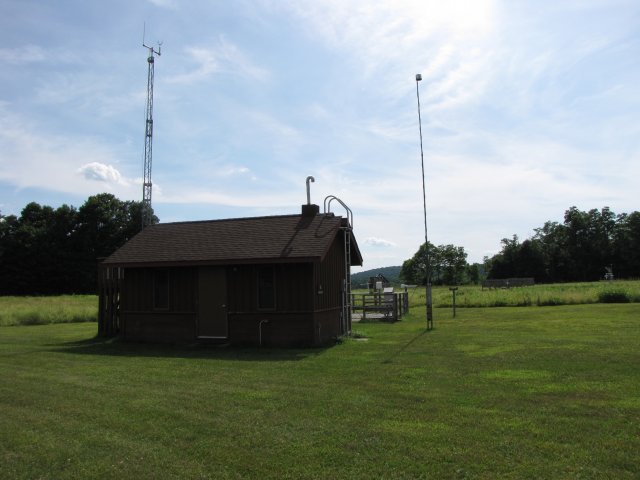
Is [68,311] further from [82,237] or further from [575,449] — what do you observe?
[82,237]

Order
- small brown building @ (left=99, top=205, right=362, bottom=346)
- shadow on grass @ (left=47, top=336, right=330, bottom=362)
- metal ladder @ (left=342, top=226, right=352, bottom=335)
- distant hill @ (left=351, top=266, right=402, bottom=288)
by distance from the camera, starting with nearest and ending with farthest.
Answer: shadow on grass @ (left=47, top=336, right=330, bottom=362)
small brown building @ (left=99, top=205, right=362, bottom=346)
metal ladder @ (left=342, top=226, right=352, bottom=335)
distant hill @ (left=351, top=266, right=402, bottom=288)

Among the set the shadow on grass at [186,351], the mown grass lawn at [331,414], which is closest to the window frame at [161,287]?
the shadow on grass at [186,351]

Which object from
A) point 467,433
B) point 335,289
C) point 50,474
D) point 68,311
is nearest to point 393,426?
point 467,433

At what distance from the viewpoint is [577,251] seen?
96500mm

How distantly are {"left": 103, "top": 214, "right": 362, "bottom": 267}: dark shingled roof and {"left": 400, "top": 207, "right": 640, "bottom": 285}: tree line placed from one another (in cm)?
6882

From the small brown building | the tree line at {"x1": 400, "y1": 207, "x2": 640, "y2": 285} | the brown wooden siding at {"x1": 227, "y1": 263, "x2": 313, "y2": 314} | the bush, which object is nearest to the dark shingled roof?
the small brown building

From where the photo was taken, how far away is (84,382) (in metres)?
9.23

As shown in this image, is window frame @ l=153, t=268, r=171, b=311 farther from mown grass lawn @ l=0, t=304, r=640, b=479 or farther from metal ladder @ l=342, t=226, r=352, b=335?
metal ladder @ l=342, t=226, r=352, b=335

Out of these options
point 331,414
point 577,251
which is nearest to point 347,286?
point 331,414

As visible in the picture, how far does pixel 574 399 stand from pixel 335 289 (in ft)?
33.4

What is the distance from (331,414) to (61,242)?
72419 millimetres

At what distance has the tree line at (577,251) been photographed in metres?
89.0

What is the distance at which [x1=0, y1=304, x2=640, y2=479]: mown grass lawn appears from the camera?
498 centimetres

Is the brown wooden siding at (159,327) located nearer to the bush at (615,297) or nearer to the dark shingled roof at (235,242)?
the dark shingled roof at (235,242)
